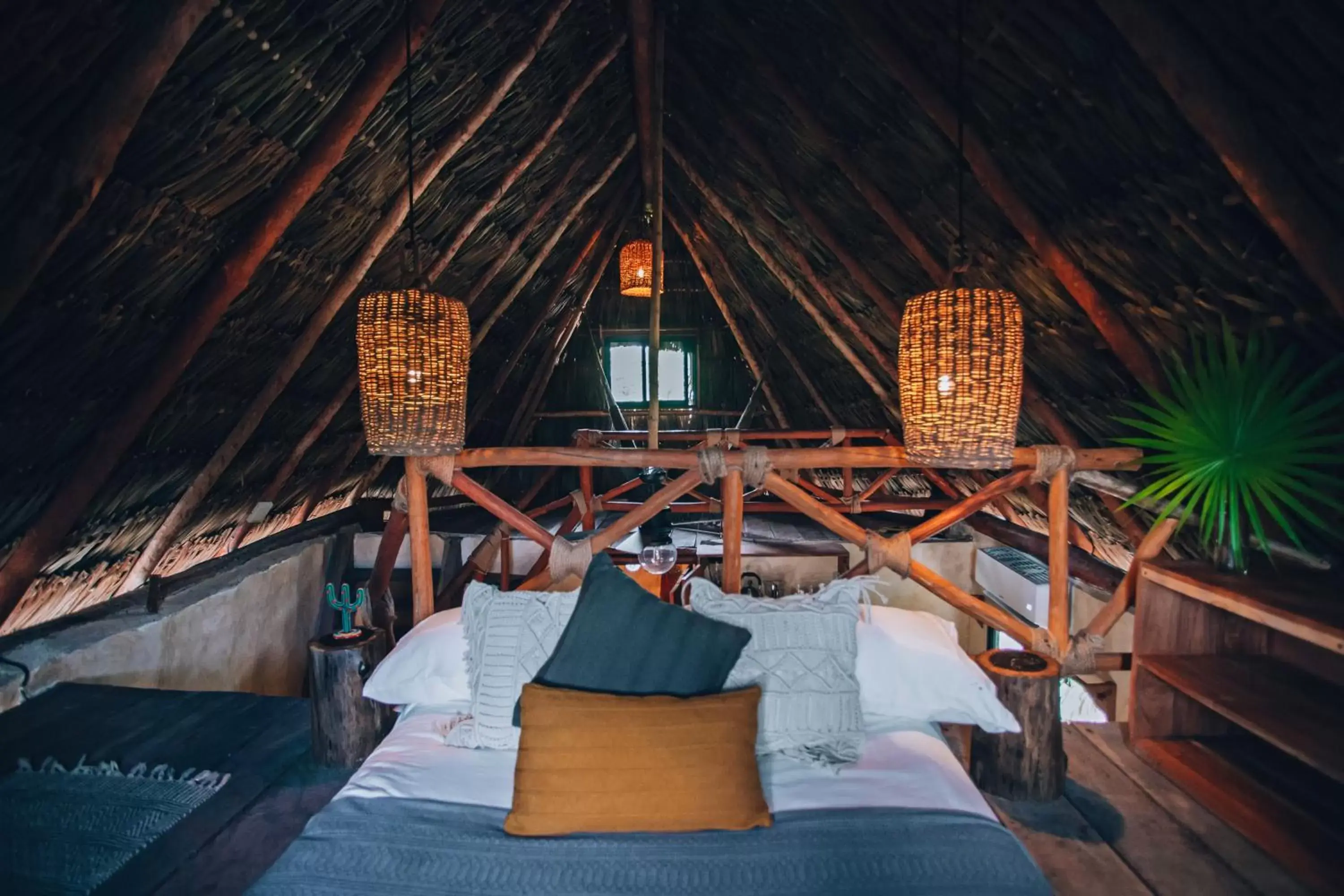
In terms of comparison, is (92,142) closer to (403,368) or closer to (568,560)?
(403,368)

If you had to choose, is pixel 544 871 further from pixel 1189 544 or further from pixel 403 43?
pixel 1189 544

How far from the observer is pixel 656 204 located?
4.64 m

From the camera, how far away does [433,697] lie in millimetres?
2080

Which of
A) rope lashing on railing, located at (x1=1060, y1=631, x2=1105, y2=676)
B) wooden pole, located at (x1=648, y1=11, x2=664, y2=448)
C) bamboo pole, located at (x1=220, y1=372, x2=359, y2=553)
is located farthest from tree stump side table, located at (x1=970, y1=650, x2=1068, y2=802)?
bamboo pole, located at (x1=220, y1=372, x2=359, y2=553)

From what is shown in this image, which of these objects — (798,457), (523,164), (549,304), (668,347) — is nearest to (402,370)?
(798,457)

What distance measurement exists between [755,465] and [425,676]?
3.91 ft

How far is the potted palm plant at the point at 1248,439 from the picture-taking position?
1.94 m

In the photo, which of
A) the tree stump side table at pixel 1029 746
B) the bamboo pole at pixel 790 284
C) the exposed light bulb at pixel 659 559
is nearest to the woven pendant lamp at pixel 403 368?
the exposed light bulb at pixel 659 559

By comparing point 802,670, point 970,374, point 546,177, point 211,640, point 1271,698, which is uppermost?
point 546,177

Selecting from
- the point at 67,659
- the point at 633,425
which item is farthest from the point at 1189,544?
the point at 633,425

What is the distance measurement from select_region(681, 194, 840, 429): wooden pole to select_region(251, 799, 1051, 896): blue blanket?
4.78 metres

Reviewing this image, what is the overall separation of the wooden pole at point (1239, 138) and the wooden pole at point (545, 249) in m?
3.60

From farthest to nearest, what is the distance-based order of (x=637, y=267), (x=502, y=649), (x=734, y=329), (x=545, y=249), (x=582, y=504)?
(x=734, y=329), (x=637, y=267), (x=545, y=249), (x=582, y=504), (x=502, y=649)

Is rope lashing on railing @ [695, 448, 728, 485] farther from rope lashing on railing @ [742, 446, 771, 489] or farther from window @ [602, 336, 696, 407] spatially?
window @ [602, 336, 696, 407]
